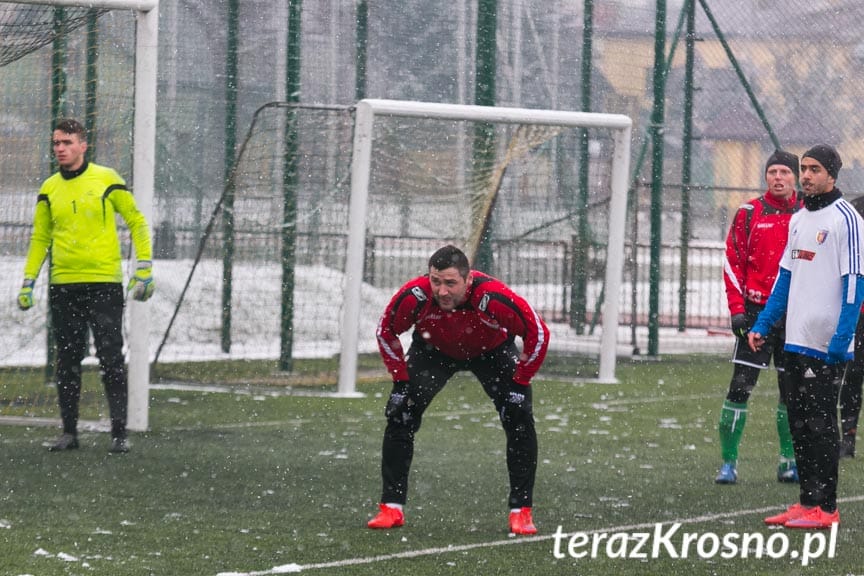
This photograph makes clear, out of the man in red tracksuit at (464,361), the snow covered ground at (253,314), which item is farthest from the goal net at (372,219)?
the man in red tracksuit at (464,361)

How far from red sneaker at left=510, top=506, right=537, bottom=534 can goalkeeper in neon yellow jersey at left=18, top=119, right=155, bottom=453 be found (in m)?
3.28

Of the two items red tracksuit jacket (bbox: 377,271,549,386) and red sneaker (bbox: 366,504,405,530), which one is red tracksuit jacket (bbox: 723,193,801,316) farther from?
red sneaker (bbox: 366,504,405,530)

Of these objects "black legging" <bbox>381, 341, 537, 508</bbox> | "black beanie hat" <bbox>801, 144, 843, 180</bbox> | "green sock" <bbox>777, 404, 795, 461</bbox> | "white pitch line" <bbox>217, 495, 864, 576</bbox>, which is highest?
"black beanie hat" <bbox>801, 144, 843, 180</bbox>

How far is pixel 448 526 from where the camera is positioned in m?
7.46

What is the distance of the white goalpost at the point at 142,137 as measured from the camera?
10312 mm

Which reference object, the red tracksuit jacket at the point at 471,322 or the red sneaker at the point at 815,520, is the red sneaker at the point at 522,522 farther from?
the red sneaker at the point at 815,520

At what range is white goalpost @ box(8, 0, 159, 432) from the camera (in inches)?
406

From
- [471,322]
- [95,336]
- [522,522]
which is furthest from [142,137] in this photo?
[522,522]

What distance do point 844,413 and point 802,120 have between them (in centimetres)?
800

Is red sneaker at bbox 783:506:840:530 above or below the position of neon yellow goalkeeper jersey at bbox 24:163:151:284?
below

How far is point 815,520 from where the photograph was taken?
7469 mm

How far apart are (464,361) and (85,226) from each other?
314 centimetres

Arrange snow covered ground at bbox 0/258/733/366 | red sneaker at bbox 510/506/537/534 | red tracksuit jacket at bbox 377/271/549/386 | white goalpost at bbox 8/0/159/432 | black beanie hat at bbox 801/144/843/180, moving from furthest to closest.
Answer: snow covered ground at bbox 0/258/733/366, white goalpost at bbox 8/0/159/432, black beanie hat at bbox 801/144/843/180, red sneaker at bbox 510/506/537/534, red tracksuit jacket at bbox 377/271/549/386

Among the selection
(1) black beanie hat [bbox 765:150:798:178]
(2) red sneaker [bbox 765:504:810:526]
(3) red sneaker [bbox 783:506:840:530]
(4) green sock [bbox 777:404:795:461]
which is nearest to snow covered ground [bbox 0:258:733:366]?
(4) green sock [bbox 777:404:795:461]
